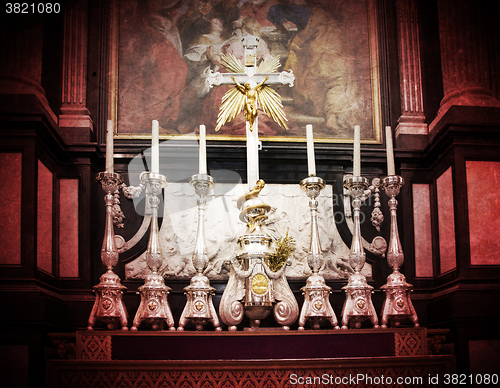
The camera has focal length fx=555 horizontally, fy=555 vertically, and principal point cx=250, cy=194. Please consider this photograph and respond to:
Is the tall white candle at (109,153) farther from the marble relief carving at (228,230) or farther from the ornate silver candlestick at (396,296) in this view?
the ornate silver candlestick at (396,296)

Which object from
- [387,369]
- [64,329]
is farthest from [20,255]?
[387,369]

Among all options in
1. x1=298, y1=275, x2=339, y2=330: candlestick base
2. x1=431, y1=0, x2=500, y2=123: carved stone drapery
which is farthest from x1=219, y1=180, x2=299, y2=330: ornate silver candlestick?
x1=431, y1=0, x2=500, y2=123: carved stone drapery

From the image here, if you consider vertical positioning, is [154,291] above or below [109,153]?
below

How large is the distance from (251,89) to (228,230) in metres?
1.24

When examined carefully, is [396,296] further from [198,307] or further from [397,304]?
[198,307]

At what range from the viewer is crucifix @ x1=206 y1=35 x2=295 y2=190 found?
4.38 meters

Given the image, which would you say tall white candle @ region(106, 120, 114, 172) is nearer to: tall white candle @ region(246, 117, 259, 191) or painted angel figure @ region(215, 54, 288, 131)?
painted angel figure @ region(215, 54, 288, 131)

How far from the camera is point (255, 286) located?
3781mm

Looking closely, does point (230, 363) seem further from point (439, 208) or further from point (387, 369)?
point (439, 208)

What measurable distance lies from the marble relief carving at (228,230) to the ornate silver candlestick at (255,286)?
792 mm

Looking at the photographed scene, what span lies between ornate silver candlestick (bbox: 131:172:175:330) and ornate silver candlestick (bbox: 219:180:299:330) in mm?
394

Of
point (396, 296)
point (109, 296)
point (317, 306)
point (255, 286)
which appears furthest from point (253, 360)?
point (396, 296)

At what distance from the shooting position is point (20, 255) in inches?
152

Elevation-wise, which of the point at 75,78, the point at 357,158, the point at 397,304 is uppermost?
the point at 75,78
